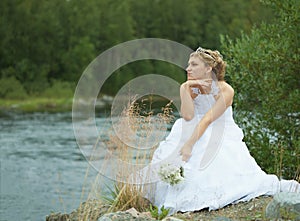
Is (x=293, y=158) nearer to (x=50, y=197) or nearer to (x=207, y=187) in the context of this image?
(x=207, y=187)

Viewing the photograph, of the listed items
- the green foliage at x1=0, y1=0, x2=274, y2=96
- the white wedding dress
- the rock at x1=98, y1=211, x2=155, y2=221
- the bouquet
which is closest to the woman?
the white wedding dress

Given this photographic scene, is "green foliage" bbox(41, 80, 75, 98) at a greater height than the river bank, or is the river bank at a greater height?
"green foliage" bbox(41, 80, 75, 98)

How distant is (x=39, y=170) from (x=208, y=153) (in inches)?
379

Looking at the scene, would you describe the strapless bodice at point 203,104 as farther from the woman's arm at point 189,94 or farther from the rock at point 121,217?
the rock at point 121,217

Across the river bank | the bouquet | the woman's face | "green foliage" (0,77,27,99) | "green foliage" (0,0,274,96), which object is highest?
"green foliage" (0,0,274,96)

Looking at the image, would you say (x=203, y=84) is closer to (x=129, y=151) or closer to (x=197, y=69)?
(x=197, y=69)

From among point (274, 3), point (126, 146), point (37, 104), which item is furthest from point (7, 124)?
point (126, 146)

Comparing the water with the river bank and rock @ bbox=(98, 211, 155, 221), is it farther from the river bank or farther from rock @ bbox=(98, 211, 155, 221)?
rock @ bbox=(98, 211, 155, 221)

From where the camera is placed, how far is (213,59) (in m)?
6.32

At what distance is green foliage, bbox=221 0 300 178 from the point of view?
831cm

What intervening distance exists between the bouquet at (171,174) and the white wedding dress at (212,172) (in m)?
0.08

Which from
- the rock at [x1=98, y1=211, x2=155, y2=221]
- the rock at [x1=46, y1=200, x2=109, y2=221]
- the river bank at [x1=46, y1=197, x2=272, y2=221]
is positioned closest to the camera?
the rock at [x1=98, y1=211, x2=155, y2=221]

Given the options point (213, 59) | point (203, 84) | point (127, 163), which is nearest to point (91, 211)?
point (127, 163)

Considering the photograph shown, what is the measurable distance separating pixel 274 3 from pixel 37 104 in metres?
27.9
